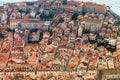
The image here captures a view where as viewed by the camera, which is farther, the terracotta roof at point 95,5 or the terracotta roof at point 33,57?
the terracotta roof at point 95,5

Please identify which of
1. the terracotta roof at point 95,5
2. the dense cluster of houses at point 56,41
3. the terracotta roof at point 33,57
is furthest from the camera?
the terracotta roof at point 95,5

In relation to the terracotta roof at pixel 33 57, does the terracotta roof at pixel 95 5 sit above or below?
above

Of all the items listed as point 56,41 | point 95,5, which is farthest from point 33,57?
point 95,5

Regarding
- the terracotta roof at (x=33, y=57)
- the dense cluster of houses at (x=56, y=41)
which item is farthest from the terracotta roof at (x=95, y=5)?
the terracotta roof at (x=33, y=57)

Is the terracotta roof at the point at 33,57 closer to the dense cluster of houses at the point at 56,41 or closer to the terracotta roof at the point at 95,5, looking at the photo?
the dense cluster of houses at the point at 56,41

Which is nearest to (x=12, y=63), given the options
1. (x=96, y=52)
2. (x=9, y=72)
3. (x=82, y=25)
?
(x=9, y=72)

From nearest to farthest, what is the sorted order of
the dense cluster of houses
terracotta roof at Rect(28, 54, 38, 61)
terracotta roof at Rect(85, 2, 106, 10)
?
1. the dense cluster of houses
2. terracotta roof at Rect(28, 54, 38, 61)
3. terracotta roof at Rect(85, 2, 106, 10)


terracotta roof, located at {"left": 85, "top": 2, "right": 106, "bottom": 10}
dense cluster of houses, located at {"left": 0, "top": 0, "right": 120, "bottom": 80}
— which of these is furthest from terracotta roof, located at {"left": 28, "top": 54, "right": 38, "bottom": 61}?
terracotta roof, located at {"left": 85, "top": 2, "right": 106, "bottom": 10}

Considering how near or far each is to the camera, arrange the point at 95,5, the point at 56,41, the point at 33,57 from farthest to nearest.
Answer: the point at 95,5 < the point at 56,41 < the point at 33,57

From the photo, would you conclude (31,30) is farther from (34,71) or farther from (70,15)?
(34,71)

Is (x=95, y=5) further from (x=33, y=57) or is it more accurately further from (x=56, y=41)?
(x=33, y=57)

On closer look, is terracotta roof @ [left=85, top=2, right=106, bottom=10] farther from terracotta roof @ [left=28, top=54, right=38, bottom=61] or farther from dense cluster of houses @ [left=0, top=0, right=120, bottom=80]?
terracotta roof @ [left=28, top=54, right=38, bottom=61]

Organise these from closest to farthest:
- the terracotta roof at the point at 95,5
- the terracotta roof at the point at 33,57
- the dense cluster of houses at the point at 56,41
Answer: the dense cluster of houses at the point at 56,41 < the terracotta roof at the point at 33,57 < the terracotta roof at the point at 95,5
